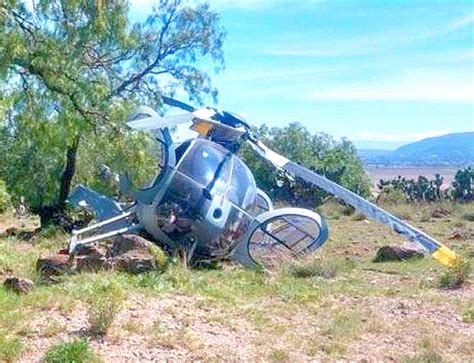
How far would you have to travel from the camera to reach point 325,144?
41.5 meters

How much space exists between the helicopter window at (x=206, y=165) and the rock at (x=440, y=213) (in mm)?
12251

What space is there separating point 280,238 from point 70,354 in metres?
7.43

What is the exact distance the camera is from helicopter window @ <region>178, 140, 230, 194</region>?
1319 centimetres

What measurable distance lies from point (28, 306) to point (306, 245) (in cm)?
664

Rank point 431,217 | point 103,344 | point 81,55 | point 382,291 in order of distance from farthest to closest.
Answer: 1. point 431,217
2. point 81,55
3. point 382,291
4. point 103,344

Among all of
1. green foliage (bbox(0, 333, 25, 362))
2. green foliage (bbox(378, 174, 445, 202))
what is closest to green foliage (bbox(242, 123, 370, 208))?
green foliage (bbox(378, 174, 445, 202))

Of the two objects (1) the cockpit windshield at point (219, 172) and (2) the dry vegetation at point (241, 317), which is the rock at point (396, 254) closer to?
(2) the dry vegetation at point (241, 317)

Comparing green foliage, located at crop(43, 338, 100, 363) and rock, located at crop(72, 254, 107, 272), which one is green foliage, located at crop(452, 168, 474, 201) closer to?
rock, located at crop(72, 254, 107, 272)

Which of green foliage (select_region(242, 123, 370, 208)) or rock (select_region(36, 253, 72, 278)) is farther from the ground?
green foliage (select_region(242, 123, 370, 208))

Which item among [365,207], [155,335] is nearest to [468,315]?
[155,335]

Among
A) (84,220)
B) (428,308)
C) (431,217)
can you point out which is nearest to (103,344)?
(428,308)

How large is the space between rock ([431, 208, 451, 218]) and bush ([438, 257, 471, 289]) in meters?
13.5

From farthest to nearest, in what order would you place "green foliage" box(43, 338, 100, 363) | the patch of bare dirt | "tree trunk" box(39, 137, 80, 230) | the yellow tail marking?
1. "tree trunk" box(39, 137, 80, 230)
2. the yellow tail marking
3. the patch of bare dirt
4. "green foliage" box(43, 338, 100, 363)

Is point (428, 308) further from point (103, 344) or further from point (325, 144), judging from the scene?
point (325, 144)
